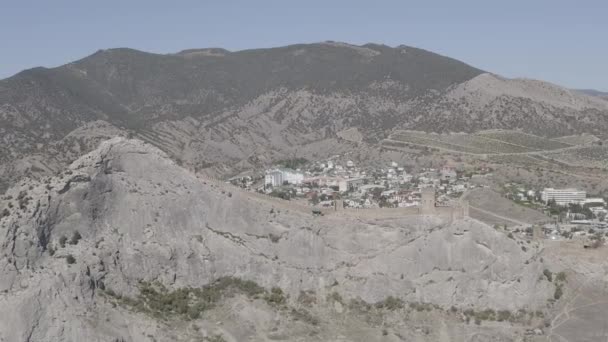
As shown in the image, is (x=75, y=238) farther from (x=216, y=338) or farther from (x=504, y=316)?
(x=504, y=316)

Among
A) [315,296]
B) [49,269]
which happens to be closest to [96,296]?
[49,269]

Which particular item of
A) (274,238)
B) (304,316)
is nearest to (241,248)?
(274,238)

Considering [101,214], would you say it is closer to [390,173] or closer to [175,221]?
[175,221]

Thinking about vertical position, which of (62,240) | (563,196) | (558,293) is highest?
(62,240)

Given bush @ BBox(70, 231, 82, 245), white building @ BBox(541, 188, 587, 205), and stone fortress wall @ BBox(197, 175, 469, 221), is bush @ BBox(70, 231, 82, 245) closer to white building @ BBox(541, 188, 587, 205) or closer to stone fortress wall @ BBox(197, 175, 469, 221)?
stone fortress wall @ BBox(197, 175, 469, 221)

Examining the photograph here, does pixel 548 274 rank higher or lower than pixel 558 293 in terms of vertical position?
higher

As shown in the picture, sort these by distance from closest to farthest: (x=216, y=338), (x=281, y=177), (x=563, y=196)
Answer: (x=216, y=338) < (x=563, y=196) < (x=281, y=177)

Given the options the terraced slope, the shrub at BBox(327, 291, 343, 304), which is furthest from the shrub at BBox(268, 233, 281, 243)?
the terraced slope
